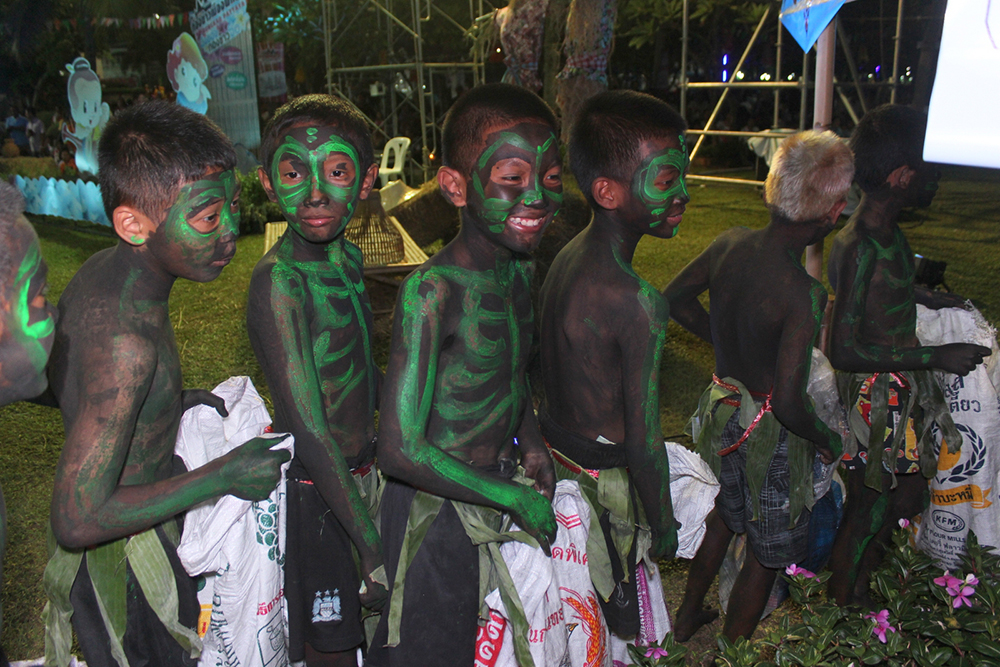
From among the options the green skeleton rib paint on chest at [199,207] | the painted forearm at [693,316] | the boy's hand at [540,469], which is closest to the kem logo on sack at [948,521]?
the painted forearm at [693,316]

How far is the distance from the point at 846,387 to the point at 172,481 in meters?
2.36

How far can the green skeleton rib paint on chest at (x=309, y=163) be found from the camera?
6.18 ft

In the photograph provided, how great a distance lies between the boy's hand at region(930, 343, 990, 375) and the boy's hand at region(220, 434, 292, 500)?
2229 millimetres

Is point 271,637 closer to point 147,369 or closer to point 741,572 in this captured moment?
point 147,369

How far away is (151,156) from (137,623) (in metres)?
1.09

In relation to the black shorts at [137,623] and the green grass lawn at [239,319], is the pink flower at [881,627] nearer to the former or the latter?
the green grass lawn at [239,319]

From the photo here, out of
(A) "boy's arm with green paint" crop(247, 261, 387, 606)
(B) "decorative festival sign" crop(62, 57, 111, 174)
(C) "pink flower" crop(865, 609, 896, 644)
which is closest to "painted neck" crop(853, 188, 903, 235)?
(C) "pink flower" crop(865, 609, 896, 644)

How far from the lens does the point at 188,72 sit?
32.9ft

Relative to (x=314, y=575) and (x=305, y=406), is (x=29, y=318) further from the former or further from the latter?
(x=314, y=575)

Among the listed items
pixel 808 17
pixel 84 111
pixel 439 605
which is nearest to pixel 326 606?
pixel 439 605

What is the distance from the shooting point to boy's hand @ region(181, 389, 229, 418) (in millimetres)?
2018

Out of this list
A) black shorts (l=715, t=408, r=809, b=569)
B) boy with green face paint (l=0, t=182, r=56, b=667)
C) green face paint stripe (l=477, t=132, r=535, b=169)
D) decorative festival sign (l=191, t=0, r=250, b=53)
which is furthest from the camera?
decorative festival sign (l=191, t=0, r=250, b=53)

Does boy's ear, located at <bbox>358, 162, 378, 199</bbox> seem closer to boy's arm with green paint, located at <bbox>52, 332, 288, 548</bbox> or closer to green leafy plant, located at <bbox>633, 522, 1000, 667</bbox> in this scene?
boy's arm with green paint, located at <bbox>52, 332, 288, 548</bbox>

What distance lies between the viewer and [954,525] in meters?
2.72
